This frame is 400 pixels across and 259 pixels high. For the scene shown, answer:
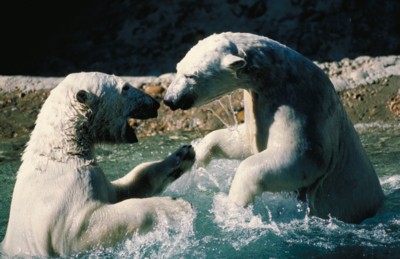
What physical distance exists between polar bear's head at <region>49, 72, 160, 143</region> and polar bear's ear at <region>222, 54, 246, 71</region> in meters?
0.80

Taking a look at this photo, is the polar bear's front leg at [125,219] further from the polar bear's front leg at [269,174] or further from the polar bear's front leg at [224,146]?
the polar bear's front leg at [224,146]

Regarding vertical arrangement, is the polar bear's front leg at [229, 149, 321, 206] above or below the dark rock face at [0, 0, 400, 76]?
below

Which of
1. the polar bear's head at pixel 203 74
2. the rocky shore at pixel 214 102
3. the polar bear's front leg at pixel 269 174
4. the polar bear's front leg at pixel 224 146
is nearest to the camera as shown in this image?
the polar bear's front leg at pixel 269 174

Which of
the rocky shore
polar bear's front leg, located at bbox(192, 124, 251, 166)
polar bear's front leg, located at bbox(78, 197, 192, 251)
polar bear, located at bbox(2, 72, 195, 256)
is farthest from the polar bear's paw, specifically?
the rocky shore

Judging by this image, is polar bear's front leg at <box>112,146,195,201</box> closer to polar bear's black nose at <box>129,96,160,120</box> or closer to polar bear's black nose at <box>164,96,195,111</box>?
polar bear's black nose at <box>129,96,160,120</box>

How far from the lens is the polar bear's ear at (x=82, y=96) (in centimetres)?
586

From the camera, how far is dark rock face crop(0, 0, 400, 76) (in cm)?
1067

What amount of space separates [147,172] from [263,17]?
5.19 meters

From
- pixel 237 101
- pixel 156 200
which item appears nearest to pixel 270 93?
pixel 156 200

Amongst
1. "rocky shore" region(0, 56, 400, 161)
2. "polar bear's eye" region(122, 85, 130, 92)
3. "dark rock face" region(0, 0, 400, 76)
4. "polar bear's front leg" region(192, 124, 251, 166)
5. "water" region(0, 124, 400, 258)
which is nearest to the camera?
"water" region(0, 124, 400, 258)

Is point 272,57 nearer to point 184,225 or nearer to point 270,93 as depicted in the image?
point 270,93

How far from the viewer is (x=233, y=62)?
553 cm

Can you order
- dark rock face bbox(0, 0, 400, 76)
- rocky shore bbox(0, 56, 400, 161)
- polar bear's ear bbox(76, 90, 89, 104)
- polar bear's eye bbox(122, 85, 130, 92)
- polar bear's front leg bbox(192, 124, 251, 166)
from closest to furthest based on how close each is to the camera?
polar bear's ear bbox(76, 90, 89, 104) → polar bear's eye bbox(122, 85, 130, 92) → polar bear's front leg bbox(192, 124, 251, 166) → rocky shore bbox(0, 56, 400, 161) → dark rock face bbox(0, 0, 400, 76)

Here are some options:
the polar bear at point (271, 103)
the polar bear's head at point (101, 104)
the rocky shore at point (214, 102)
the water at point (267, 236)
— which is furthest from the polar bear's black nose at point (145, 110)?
the rocky shore at point (214, 102)
